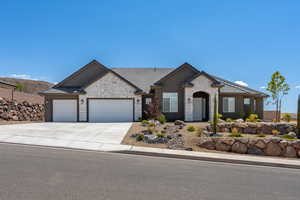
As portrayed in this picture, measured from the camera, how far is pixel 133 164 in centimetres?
714

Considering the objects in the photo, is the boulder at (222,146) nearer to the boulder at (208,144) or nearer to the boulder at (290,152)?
the boulder at (208,144)

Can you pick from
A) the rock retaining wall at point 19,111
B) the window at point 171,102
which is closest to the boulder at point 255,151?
the window at point 171,102

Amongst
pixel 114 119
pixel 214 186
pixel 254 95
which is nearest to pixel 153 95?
pixel 114 119

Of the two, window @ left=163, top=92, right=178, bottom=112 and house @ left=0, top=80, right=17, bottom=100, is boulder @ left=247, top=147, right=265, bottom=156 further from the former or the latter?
house @ left=0, top=80, right=17, bottom=100

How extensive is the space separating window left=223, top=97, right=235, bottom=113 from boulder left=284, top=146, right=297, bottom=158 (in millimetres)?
11784

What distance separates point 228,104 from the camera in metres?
21.8

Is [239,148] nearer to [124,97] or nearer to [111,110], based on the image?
[124,97]

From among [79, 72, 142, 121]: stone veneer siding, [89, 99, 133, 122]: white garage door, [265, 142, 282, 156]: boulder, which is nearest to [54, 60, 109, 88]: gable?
[79, 72, 142, 121]: stone veneer siding

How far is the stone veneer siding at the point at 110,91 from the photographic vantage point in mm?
20297

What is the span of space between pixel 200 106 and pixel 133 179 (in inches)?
687

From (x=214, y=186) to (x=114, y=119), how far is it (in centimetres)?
1618

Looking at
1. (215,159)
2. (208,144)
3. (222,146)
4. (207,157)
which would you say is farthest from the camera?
(208,144)

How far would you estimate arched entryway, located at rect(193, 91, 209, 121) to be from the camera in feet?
70.9

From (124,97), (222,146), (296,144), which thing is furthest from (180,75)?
(296,144)
